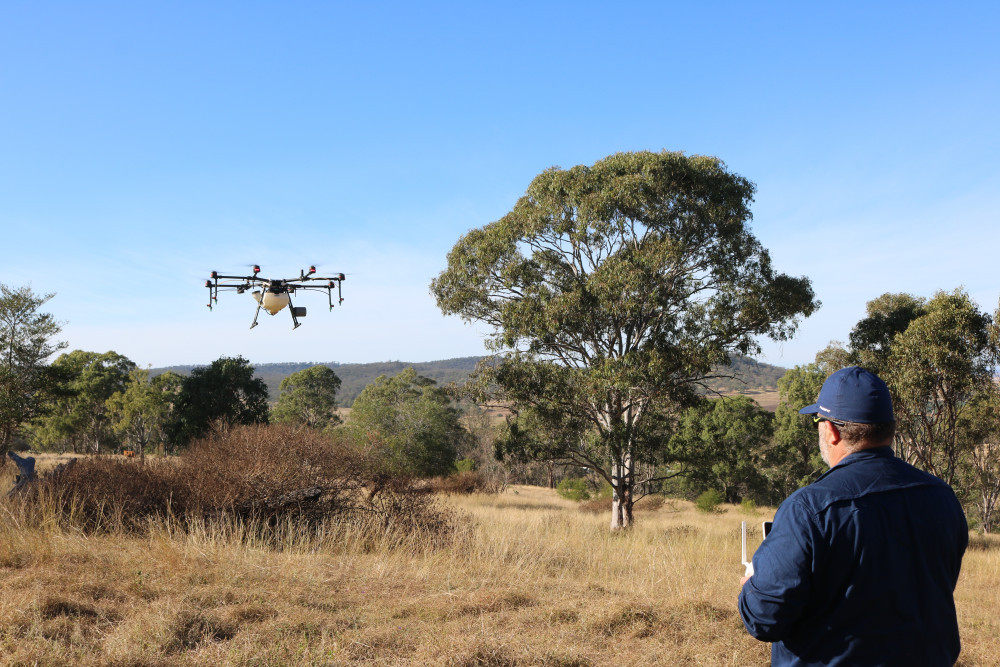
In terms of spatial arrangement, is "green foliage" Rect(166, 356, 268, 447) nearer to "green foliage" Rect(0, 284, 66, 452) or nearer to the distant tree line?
the distant tree line

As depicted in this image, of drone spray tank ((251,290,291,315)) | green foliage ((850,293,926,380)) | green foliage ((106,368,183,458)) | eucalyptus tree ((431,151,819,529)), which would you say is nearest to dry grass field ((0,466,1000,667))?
drone spray tank ((251,290,291,315))

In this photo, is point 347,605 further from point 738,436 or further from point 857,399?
point 738,436

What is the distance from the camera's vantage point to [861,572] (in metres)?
1.86

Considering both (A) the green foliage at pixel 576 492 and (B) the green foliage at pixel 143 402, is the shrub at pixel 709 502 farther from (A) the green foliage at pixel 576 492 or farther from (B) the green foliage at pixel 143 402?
(B) the green foliage at pixel 143 402

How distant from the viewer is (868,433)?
2.02 metres

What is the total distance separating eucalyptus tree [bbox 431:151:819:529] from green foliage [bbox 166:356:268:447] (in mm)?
25000

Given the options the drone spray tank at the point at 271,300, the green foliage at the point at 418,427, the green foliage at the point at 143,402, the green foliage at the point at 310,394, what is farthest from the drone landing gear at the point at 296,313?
the green foliage at the point at 310,394

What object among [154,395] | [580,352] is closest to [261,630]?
[580,352]

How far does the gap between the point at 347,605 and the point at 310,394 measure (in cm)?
4864

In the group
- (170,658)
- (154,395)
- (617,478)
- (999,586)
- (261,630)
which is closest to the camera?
(170,658)

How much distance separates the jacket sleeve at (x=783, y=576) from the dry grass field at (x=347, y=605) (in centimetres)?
253

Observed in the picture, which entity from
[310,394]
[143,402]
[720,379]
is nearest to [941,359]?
[720,379]

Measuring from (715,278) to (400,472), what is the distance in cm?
927

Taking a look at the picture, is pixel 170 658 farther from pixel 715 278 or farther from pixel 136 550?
pixel 715 278
